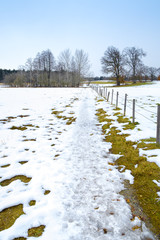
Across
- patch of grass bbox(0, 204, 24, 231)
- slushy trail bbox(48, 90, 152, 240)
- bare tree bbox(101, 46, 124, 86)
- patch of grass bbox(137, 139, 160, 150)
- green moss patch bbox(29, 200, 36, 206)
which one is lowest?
patch of grass bbox(0, 204, 24, 231)

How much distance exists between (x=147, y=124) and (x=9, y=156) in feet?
21.3

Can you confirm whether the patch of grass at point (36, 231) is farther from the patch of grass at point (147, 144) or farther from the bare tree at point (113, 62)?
the bare tree at point (113, 62)

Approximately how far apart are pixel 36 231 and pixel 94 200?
46.1 inches

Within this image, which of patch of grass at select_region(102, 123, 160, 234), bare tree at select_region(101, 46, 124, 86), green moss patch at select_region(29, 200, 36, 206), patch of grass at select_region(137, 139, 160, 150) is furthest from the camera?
bare tree at select_region(101, 46, 124, 86)

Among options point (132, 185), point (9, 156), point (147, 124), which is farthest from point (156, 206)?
point (147, 124)

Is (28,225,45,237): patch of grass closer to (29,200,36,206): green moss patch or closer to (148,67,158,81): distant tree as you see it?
(29,200,36,206): green moss patch

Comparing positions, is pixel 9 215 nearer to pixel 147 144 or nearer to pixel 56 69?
pixel 147 144

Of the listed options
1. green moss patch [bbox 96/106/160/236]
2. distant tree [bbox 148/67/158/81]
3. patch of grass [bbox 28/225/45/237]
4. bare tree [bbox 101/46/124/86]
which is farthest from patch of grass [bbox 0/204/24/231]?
distant tree [bbox 148/67/158/81]

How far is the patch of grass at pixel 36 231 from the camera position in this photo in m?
2.24

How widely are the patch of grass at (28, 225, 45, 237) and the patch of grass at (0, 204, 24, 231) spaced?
1.33ft

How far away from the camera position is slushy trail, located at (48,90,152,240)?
2268mm

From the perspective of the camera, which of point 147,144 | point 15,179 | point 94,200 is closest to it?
point 94,200

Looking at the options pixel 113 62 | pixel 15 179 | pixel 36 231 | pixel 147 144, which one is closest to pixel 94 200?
pixel 36 231

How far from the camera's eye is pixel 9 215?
2.62m
